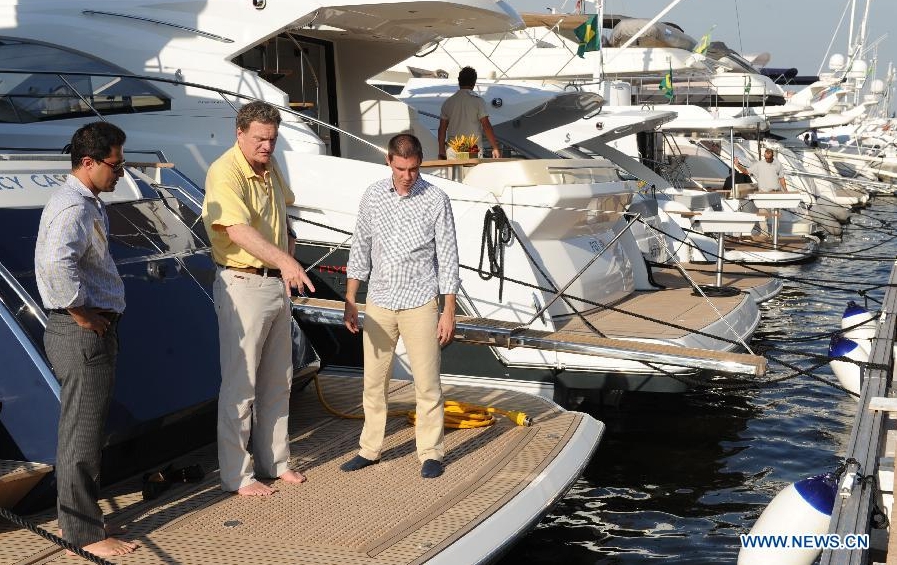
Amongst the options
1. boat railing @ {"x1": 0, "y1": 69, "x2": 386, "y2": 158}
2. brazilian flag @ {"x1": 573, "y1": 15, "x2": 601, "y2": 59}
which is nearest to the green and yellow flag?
brazilian flag @ {"x1": 573, "y1": 15, "x2": 601, "y2": 59}

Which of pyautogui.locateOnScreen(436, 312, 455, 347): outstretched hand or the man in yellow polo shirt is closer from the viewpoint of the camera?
the man in yellow polo shirt

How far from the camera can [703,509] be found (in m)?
7.78

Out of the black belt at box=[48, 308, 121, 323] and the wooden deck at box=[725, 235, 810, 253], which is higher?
the black belt at box=[48, 308, 121, 323]

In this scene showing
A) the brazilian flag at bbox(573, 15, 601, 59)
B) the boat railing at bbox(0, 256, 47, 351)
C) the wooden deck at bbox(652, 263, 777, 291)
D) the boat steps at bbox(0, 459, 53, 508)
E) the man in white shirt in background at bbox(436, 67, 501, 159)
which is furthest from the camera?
the brazilian flag at bbox(573, 15, 601, 59)

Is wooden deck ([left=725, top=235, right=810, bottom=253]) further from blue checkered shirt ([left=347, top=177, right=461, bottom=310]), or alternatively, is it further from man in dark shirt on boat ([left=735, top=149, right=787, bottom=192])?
blue checkered shirt ([left=347, top=177, right=461, bottom=310])

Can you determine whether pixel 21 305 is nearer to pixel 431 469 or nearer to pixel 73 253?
pixel 73 253

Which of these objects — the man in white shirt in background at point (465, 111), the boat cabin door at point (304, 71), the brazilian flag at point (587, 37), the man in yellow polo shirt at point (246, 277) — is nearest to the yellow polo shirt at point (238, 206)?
the man in yellow polo shirt at point (246, 277)

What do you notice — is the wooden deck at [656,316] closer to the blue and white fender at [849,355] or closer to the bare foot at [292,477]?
the blue and white fender at [849,355]

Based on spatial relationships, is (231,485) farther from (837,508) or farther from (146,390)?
(837,508)

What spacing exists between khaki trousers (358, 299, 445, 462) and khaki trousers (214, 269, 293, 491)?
47 centimetres

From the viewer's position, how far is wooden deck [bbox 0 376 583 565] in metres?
4.67

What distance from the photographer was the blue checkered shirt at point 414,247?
557 cm

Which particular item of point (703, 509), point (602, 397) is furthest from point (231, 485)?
point (602, 397)

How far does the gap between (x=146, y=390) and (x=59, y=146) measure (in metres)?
3.65
